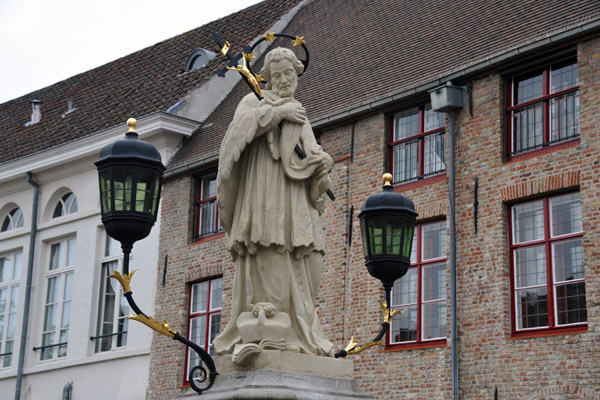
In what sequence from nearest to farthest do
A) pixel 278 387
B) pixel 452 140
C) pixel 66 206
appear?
pixel 278 387 → pixel 452 140 → pixel 66 206

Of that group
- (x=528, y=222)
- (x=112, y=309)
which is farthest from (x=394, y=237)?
(x=112, y=309)

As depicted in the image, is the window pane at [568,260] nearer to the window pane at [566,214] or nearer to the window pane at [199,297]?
the window pane at [566,214]

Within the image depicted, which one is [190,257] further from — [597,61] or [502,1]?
[597,61]

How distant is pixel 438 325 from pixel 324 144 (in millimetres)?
4416

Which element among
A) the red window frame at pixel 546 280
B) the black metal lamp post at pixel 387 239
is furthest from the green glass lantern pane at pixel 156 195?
the red window frame at pixel 546 280

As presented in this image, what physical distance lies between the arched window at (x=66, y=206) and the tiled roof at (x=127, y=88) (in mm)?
1370

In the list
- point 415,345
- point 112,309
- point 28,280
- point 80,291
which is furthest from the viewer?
point 28,280

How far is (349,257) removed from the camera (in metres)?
18.9

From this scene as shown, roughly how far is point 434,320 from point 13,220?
14215 mm

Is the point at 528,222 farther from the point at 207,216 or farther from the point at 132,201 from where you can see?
the point at 132,201

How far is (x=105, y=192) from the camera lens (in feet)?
23.7

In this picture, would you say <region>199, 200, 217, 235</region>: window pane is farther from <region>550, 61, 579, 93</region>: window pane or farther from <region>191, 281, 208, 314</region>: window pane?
<region>550, 61, 579, 93</region>: window pane

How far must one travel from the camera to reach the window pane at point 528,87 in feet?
55.6

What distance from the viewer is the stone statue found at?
659 centimetres
